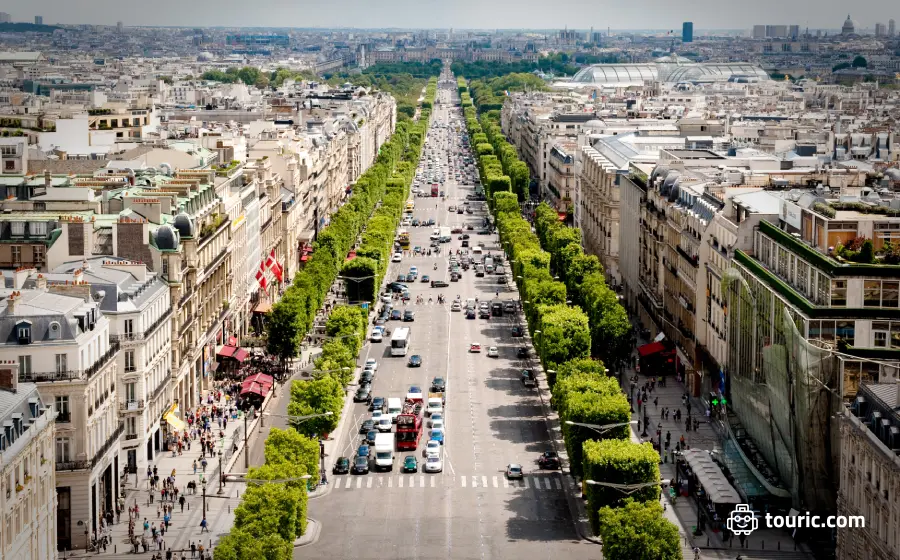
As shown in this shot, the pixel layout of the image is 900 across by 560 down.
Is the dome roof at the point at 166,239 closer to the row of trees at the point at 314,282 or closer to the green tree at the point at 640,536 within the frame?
the row of trees at the point at 314,282

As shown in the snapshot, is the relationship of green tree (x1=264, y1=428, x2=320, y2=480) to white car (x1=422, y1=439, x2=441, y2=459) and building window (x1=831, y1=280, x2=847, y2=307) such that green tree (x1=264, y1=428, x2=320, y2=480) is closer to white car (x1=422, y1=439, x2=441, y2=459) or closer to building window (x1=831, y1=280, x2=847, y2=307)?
white car (x1=422, y1=439, x2=441, y2=459)

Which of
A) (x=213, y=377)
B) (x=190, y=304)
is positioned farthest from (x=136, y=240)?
(x=213, y=377)

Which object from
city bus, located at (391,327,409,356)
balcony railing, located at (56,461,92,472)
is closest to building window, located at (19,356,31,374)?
balcony railing, located at (56,461,92,472)

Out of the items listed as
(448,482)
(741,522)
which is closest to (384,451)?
(448,482)

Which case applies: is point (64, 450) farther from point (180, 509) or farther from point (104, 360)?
point (180, 509)

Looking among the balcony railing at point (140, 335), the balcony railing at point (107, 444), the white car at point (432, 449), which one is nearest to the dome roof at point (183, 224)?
the balcony railing at point (140, 335)

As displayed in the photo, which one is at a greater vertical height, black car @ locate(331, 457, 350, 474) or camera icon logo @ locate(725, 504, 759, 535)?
camera icon logo @ locate(725, 504, 759, 535)
